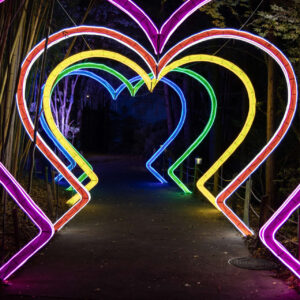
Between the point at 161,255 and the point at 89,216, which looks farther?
the point at 89,216

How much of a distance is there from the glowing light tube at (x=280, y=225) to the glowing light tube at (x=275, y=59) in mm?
2261

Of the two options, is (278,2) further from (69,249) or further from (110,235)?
(69,249)

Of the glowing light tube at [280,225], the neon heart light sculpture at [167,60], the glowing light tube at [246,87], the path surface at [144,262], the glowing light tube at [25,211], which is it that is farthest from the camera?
the glowing light tube at [246,87]

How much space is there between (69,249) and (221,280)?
2746mm

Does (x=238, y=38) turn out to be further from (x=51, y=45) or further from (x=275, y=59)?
(x=51, y=45)

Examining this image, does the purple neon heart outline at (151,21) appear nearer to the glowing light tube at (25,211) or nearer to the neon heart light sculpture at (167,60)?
the neon heart light sculpture at (167,60)

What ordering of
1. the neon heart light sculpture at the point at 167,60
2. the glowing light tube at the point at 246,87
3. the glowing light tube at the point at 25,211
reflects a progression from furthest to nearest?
the glowing light tube at the point at 246,87
the neon heart light sculpture at the point at 167,60
the glowing light tube at the point at 25,211

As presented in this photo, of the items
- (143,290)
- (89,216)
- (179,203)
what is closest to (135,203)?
(179,203)

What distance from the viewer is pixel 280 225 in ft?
19.7

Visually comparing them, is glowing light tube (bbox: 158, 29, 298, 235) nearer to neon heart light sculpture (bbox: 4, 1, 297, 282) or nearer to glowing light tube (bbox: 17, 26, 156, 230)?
neon heart light sculpture (bbox: 4, 1, 297, 282)

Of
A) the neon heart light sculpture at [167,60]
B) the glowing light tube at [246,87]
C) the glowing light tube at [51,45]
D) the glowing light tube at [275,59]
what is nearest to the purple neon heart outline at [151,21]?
the neon heart light sculpture at [167,60]

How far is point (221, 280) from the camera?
6.04 metres

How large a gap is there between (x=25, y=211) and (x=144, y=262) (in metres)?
2.00

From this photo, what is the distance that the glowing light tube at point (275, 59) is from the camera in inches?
305
